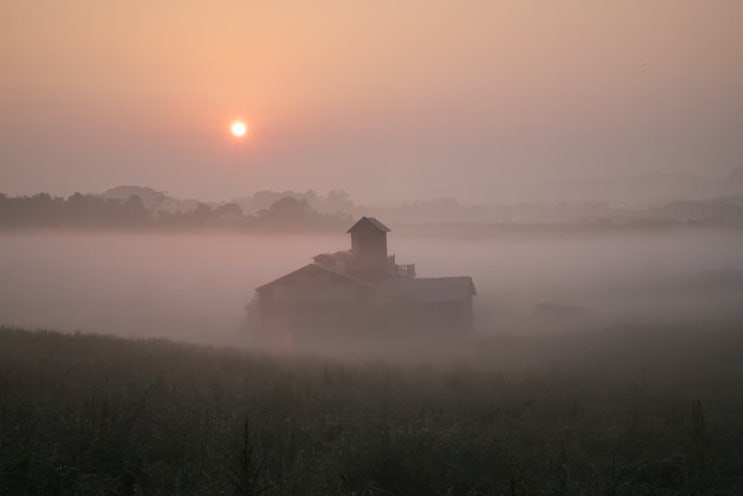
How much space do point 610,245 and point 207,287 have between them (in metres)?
96.7

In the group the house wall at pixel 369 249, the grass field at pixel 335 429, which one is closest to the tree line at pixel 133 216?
the house wall at pixel 369 249

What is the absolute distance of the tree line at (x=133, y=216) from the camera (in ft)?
327

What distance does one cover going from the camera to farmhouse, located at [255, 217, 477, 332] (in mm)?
43938

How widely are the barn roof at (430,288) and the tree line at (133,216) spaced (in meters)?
67.0

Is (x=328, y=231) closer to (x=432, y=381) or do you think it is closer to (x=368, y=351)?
(x=368, y=351)

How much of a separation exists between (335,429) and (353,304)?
A: 34.7 meters

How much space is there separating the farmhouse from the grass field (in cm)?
2407

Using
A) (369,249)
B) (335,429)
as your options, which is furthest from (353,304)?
(335,429)

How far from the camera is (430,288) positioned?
4616 centimetres

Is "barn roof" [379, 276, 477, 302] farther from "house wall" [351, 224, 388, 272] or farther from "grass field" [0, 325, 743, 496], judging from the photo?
"grass field" [0, 325, 743, 496]

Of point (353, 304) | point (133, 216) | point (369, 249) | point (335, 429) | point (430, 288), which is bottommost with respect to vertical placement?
point (335, 429)

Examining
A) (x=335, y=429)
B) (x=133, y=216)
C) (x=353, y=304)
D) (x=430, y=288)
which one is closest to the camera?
(x=335, y=429)

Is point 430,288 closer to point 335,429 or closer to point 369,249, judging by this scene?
point 369,249

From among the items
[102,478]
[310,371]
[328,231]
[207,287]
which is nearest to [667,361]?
[310,371]
